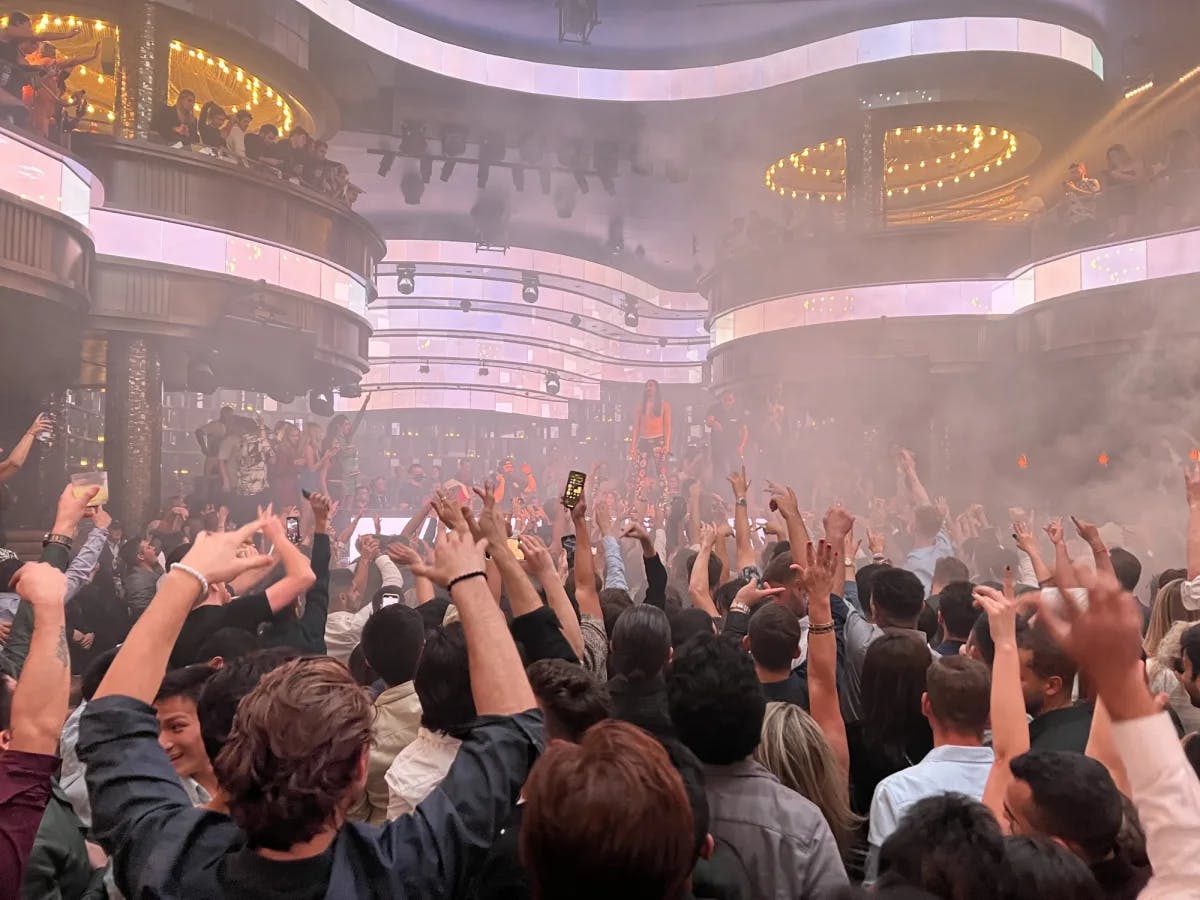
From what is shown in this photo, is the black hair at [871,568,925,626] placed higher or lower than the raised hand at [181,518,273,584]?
lower

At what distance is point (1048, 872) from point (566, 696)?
106cm

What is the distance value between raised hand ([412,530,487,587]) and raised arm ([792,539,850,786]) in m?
1.18

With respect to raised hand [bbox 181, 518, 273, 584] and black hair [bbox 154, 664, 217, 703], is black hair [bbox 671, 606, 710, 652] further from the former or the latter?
raised hand [bbox 181, 518, 273, 584]

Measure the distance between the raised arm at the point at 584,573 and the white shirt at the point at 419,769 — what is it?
1.45m

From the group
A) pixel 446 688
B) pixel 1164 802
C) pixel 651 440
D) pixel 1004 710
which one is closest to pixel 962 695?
pixel 1004 710

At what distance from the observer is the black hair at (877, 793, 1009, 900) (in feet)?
3.92

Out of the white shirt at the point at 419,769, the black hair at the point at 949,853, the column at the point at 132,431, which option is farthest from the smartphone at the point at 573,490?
the column at the point at 132,431

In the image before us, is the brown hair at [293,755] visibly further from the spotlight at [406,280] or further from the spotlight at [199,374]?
the spotlight at [406,280]

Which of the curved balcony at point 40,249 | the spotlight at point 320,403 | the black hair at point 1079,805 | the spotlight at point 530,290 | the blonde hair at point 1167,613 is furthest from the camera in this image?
the spotlight at point 530,290

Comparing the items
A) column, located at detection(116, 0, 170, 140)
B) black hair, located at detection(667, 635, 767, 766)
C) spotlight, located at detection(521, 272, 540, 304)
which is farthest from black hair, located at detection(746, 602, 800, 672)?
spotlight, located at detection(521, 272, 540, 304)

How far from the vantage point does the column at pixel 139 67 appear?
9.83 metres

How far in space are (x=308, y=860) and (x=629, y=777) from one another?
550mm

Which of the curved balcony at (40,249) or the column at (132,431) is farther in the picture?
the column at (132,431)

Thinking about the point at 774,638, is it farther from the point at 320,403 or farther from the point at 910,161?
the point at 910,161
